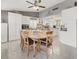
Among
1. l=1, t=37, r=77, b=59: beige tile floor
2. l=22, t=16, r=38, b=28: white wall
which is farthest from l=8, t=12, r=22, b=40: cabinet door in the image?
l=1, t=37, r=77, b=59: beige tile floor

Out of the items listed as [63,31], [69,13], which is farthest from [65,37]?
[69,13]

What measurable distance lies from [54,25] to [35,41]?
31.3ft

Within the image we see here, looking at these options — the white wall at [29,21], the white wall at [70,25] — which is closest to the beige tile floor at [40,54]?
the white wall at [70,25]

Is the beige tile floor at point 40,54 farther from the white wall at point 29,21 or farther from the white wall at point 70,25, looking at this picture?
the white wall at point 29,21

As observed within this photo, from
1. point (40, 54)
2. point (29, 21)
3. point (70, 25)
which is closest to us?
point (40, 54)

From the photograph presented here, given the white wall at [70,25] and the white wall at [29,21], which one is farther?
the white wall at [29,21]

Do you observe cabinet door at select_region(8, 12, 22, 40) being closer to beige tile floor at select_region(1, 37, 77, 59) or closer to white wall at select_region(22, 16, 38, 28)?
white wall at select_region(22, 16, 38, 28)

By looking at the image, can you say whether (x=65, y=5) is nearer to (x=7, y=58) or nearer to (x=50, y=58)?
(x=50, y=58)

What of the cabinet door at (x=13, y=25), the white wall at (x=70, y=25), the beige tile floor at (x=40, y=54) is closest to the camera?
the beige tile floor at (x=40, y=54)

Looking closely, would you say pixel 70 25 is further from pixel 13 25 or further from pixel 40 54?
pixel 13 25

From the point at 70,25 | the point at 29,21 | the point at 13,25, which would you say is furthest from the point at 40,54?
the point at 29,21

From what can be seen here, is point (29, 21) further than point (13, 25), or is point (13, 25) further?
point (29, 21)

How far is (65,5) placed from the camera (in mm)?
8555

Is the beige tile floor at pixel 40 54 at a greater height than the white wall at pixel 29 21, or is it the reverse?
the white wall at pixel 29 21
